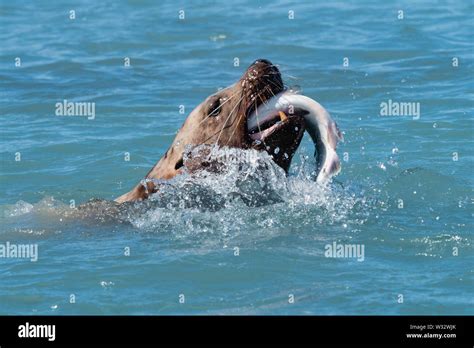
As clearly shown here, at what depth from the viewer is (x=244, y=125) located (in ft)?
25.2

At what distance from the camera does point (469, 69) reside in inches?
537

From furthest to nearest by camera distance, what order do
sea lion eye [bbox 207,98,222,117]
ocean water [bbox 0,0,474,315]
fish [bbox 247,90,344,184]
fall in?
sea lion eye [bbox 207,98,222,117] → fish [bbox 247,90,344,184] → ocean water [bbox 0,0,474,315]

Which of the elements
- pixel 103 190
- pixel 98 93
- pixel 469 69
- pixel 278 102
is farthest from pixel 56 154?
pixel 469 69

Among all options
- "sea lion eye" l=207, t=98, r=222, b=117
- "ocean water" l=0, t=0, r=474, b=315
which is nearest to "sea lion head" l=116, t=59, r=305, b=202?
"sea lion eye" l=207, t=98, r=222, b=117

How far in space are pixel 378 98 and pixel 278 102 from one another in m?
5.32

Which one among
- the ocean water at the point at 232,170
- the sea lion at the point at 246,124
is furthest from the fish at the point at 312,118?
the ocean water at the point at 232,170

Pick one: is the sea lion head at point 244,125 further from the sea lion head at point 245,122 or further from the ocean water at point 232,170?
the ocean water at point 232,170

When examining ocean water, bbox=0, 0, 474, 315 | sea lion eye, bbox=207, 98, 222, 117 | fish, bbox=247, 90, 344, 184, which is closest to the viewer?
ocean water, bbox=0, 0, 474, 315

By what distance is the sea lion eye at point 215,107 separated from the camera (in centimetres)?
792

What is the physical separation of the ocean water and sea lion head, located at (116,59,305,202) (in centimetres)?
15

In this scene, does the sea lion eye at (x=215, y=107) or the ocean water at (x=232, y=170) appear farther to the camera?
the sea lion eye at (x=215, y=107)

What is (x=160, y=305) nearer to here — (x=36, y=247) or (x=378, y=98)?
(x=36, y=247)

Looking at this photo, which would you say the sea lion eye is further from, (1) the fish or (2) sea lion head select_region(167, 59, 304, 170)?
(1) the fish

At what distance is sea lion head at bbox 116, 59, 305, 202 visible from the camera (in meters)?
7.53
